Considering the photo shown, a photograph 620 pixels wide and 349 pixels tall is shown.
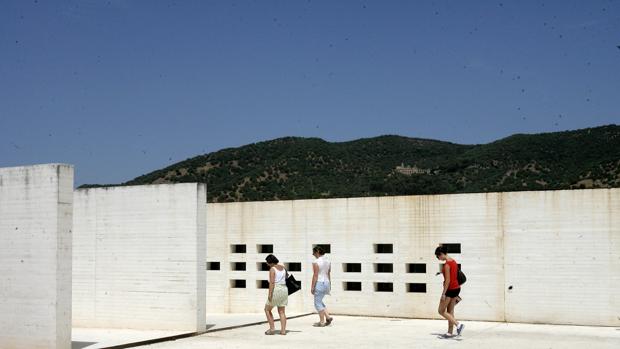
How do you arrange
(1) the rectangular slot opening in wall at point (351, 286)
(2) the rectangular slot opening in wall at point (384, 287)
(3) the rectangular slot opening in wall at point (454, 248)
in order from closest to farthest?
1. (3) the rectangular slot opening in wall at point (454, 248)
2. (2) the rectangular slot opening in wall at point (384, 287)
3. (1) the rectangular slot opening in wall at point (351, 286)

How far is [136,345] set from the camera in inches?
471

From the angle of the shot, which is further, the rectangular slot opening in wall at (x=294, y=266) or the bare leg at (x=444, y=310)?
the rectangular slot opening in wall at (x=294, y=266)

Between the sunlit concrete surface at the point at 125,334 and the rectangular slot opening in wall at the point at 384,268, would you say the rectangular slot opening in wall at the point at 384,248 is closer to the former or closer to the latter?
the rectangular slot opening in wall at the point at 384,268

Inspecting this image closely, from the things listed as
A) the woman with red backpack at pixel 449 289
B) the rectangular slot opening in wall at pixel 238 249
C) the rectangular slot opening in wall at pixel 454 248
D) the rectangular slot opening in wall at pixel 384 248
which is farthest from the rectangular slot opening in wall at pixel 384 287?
the woman with red backpack at pixel 449 289

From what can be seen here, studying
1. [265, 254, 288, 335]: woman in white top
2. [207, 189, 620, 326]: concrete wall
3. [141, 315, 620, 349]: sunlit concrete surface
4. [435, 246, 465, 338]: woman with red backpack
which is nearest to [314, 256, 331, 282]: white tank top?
[141, 315, 620, 349]: sunlit concrete surface

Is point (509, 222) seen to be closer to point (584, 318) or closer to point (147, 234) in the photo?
point (584, 318)

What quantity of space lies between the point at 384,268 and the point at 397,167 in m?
46.1

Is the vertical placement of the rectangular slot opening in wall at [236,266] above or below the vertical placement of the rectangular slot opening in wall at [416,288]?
above

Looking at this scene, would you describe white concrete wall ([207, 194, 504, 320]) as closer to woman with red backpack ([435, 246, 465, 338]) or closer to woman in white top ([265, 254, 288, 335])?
woman with red backpack ([435, 246, 465, 338])

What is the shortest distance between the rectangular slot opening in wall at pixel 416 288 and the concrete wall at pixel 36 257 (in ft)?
24.7

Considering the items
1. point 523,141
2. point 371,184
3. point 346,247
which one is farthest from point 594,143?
point 346,247

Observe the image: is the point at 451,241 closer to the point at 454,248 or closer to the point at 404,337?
the point at 454,248

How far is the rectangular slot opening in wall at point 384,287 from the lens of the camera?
1650cm

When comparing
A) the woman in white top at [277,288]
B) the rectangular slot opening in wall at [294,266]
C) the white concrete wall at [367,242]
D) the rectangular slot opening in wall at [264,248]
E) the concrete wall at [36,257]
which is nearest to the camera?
the concrete wall at [36,257]
